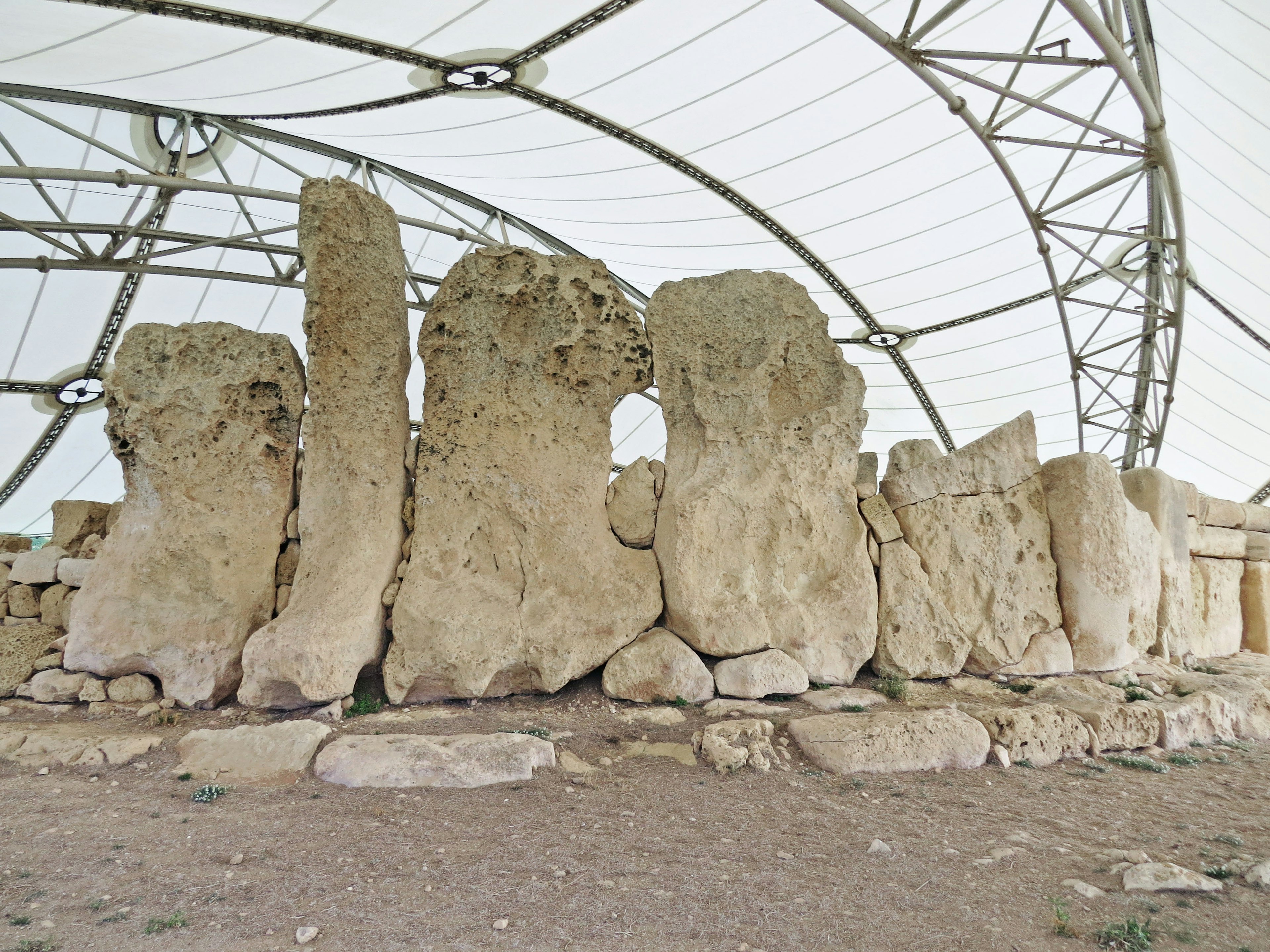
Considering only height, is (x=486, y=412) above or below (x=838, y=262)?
below

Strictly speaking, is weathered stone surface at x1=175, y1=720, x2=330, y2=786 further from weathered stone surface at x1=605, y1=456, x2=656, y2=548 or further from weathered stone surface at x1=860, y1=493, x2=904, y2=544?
weathered stone surface at x1=860, y1=493, x2=904, y2=544

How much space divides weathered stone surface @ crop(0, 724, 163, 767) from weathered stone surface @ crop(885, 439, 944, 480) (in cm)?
592

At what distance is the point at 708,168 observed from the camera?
11461mm

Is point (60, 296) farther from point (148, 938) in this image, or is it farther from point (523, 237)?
point (148, 938)

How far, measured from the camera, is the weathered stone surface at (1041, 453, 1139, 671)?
6598 millimetres

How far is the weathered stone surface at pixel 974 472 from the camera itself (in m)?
6.75

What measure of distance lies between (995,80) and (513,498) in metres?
8.75

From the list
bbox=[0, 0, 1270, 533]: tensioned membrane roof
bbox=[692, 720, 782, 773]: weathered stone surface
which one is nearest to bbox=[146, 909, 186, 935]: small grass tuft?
bbox=[692, 720, 782, 773]: weathered stone surface

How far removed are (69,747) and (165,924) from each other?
8.23ft

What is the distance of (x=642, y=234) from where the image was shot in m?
13.2

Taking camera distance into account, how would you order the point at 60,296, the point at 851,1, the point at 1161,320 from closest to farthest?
the point at 851,1 → the point at 60,296 → the point at 1161,320

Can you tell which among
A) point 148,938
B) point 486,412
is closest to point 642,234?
point 486,412

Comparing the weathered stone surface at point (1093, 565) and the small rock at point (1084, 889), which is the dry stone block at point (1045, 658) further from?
the small rock at point (1084, 889)

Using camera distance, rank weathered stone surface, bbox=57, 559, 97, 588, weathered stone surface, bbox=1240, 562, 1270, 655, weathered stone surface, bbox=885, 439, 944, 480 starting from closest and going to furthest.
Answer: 1. weathered stone surface, bbox=57, 559, 97, 588
2. weathered stone surface, bbox=885, 439, 944, 480
3. weathered stone surface, bbox=1240, 562, 1270, 655
